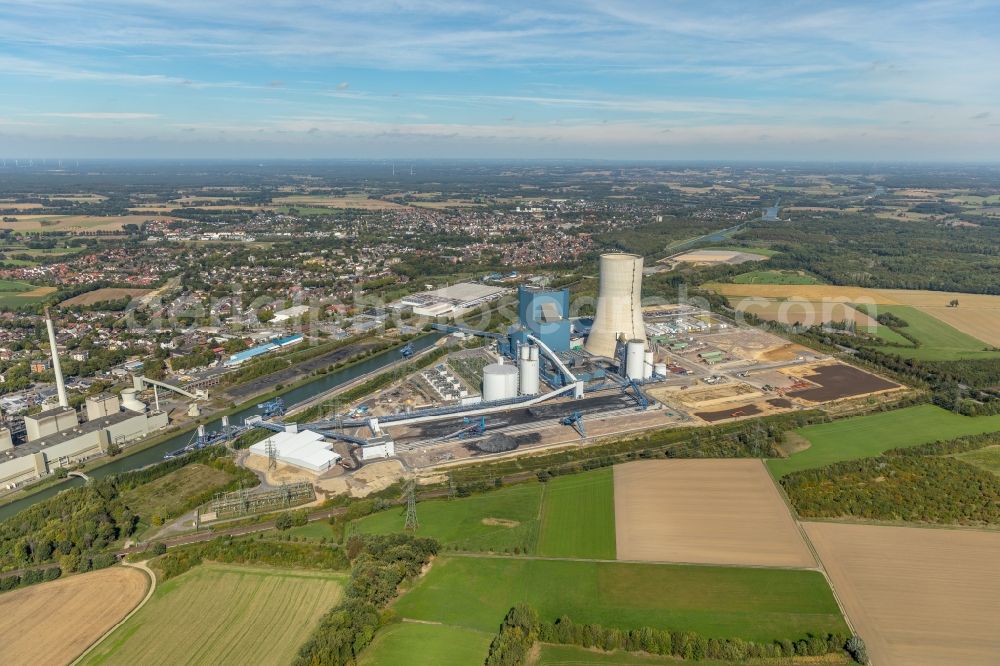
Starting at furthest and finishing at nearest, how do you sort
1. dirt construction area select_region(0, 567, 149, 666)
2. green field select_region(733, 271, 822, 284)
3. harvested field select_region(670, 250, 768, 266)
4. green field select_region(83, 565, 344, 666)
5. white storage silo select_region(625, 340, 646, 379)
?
harvested field select_region(670, 250, 768, 266) → green field select_region(733, 271, 822, 284) → white storage silo select_region(625, 340, 646, 379) → dirt construction area select_region(0, 567, 149, 666) → green field select_region(83, 565, 344, 666)

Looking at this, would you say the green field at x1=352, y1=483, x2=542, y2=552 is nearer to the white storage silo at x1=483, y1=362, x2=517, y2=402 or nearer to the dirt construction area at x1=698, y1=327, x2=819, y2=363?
the white storage silo at x1=483, y1=362, x2=517, y2=402

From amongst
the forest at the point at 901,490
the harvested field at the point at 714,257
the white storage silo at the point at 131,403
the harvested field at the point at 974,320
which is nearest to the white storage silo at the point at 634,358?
the forest at the point at 901,490

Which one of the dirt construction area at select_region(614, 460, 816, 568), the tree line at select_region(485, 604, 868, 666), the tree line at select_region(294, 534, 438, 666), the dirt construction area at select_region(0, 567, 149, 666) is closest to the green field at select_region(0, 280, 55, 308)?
the dirt construction area at select_region(0, 567, 149, 666)

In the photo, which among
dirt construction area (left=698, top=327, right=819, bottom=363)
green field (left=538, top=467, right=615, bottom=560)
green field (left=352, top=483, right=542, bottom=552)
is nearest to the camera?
green field (left=538, top=467, right=615, bottom=560)

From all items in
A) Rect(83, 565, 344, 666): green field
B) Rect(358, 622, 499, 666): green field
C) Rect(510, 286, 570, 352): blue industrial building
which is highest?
Rect(510, 286, 570, 352): blue industrial building

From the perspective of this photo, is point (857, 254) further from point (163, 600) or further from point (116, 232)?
point (116, 232)

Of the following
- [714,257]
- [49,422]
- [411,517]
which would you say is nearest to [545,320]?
[411,517]

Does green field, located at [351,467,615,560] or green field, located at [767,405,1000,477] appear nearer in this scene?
green field, located at [351,467,615,560]

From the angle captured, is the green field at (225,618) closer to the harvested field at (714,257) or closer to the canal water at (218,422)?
the canal water at (218,422)

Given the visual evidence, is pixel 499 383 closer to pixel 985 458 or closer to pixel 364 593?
pixel 364 593
